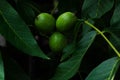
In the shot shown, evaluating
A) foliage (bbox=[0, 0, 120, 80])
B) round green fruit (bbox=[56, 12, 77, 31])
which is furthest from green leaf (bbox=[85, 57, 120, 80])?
round green fruit (bbox=[56, 12, 77, 31])

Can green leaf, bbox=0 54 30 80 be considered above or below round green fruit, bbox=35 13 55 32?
below

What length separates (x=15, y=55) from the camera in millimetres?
1376

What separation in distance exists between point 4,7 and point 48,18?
211mm

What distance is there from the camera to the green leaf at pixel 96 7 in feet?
3.81

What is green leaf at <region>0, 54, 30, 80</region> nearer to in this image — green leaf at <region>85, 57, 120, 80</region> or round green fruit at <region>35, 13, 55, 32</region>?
round green fruit at <region>35, 13, 55, 32</region>

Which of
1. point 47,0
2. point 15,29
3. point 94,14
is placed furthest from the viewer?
point 47,0

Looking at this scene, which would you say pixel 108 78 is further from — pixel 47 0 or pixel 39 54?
pixel 47 0

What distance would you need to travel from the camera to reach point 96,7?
1171 millimetres

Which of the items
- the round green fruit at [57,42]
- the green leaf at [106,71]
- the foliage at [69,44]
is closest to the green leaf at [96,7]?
the foliage at [69,44]

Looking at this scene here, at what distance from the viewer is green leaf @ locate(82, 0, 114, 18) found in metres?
1.16

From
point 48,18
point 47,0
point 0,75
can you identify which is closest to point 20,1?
point 48,18

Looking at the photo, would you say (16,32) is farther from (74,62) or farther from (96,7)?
(96,7)

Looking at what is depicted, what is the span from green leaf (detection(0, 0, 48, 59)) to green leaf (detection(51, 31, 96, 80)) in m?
0.11

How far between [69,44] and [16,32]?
0.20m
